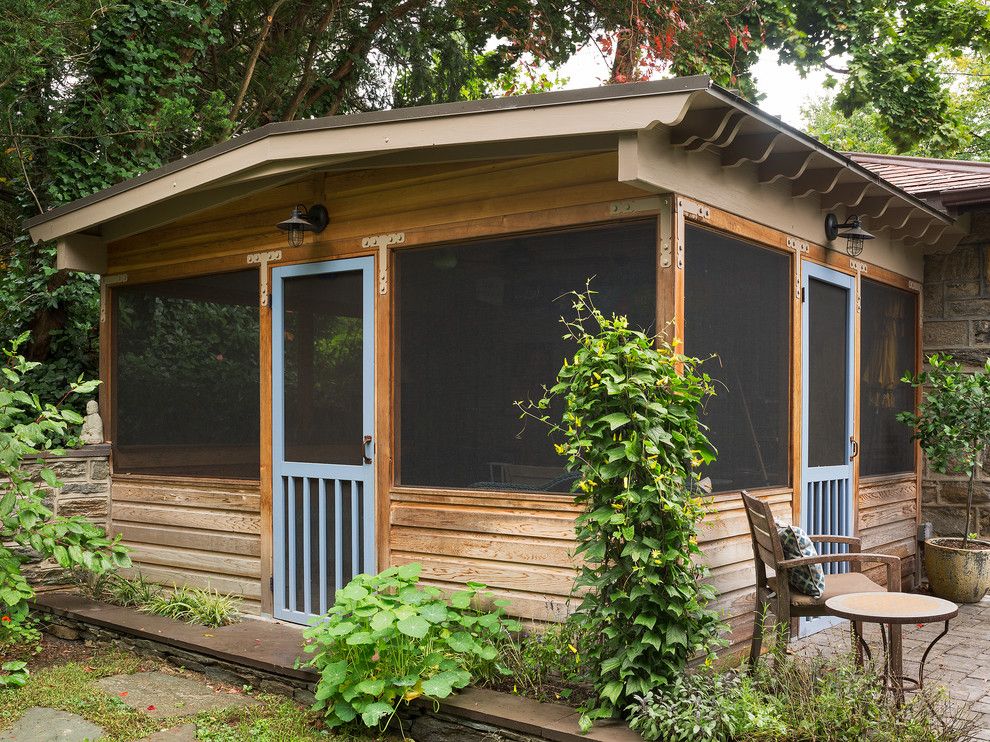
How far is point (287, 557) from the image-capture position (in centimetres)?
546

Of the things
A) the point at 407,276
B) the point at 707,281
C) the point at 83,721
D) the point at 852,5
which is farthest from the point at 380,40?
the point at 83,721

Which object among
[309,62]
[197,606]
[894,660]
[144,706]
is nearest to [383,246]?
[197,606]

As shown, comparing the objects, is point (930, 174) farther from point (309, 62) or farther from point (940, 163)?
point (309, 62)

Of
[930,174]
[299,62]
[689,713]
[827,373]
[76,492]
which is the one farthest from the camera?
[299,62]

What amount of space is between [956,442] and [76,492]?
20.0 ft

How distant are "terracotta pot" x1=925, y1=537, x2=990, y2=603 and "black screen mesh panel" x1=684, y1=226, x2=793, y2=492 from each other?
205cm

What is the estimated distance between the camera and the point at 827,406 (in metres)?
5.52

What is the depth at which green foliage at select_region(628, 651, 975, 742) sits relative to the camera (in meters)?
3.26

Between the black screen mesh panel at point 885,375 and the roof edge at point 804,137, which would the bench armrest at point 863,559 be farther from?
the black screen mesh panel at point 885,375

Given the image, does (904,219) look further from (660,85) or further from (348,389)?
(348,389)

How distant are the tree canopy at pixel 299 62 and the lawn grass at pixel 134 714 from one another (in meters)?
3.69

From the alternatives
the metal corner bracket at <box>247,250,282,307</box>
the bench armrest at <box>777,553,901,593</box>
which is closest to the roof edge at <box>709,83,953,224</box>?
the bench armrest at <box>777,553,901,593</box>

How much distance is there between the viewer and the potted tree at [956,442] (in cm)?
618

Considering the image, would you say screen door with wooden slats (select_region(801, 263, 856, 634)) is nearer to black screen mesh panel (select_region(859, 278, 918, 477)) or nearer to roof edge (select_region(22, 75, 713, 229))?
black screen mesh panel (select_region(859, 278, 918, 477))
